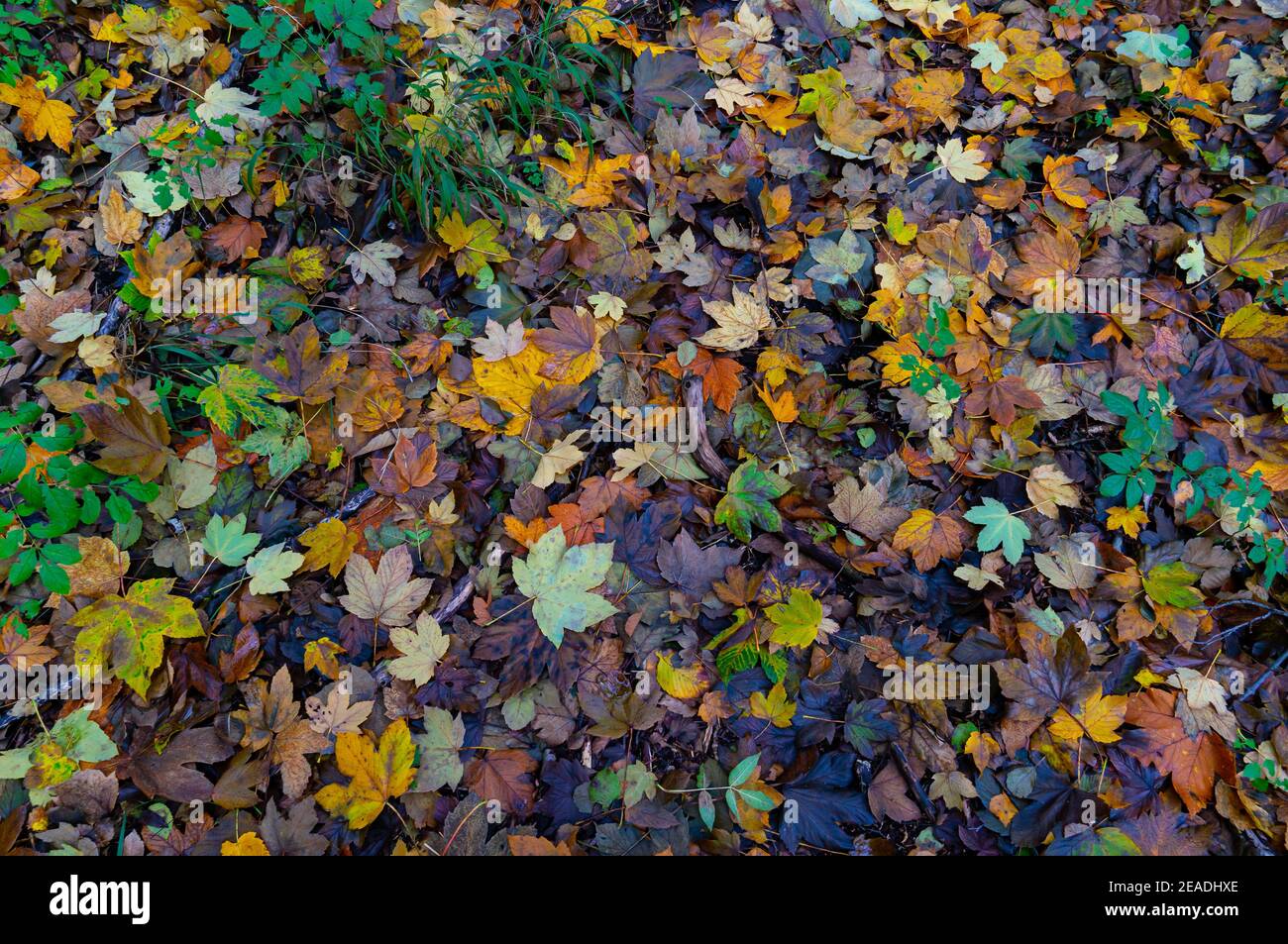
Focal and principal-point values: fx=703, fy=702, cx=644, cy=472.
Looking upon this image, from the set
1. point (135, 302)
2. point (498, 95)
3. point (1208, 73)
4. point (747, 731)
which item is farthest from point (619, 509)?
Result: point (1208, 73)

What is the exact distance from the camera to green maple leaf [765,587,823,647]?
1.81m

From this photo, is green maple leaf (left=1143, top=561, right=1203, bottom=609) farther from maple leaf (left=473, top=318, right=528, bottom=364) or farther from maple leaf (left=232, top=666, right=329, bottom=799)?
maple leaf (left=232, top=666, right=329, bottom=799)

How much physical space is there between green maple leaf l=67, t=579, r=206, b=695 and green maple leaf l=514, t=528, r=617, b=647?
0.84m

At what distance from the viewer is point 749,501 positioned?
194 centimetres

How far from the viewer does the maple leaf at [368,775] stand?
5.39 ft

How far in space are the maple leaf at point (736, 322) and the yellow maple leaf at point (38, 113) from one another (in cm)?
216

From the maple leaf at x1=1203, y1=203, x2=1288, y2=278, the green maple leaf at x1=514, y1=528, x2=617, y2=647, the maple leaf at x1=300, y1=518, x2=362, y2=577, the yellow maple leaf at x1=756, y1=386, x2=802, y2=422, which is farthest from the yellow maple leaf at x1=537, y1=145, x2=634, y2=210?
the maple leaf at x1=1203, y1=203, x2=1288, y2=278

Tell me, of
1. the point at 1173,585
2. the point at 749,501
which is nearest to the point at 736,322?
the point at 749,501

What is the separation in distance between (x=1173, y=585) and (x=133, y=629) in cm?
270

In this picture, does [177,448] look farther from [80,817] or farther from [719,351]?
[719,351]

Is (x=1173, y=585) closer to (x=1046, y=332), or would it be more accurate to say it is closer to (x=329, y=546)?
(x=1046, y=332)

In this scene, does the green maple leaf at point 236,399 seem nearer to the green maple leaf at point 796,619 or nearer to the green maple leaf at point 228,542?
the green maple leaf at point 228,542

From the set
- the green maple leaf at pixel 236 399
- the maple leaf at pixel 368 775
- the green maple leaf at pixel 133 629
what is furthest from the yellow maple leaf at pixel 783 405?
the green maple leaf at pixel 133 629

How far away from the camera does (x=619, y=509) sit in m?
1.93
